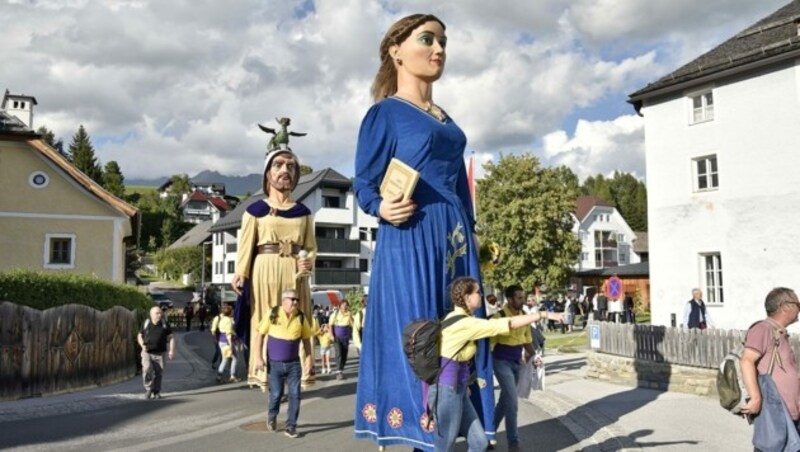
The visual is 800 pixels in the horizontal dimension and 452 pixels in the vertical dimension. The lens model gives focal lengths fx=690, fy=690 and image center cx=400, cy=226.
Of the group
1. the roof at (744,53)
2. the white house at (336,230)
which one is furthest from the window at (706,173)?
the white house at (336,230)

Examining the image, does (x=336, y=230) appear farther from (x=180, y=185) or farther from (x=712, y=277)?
(x=180, y=185)

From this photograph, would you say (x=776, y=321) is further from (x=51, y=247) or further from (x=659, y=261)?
(x=51, y=247)

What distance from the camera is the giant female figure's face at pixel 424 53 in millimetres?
5445

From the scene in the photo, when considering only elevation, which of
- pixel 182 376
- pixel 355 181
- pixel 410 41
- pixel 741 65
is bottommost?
pixel 182 376

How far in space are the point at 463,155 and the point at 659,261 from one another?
20.8 m

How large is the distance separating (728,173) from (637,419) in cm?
1573

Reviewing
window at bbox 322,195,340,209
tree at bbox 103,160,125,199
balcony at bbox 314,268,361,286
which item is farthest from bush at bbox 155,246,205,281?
balcony at bbox 314,268,361,286

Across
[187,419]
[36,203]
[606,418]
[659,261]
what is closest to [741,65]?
[659,261]

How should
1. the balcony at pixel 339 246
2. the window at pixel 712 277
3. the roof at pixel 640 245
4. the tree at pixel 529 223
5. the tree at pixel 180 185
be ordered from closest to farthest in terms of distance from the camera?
the window at pixel 712 277 < the tree at pixel 529 223 < the balcony at pixel 339 246 < the roof at pixel 640 245 < the tree at pixel 180 185

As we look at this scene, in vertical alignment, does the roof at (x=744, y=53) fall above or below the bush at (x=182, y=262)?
above

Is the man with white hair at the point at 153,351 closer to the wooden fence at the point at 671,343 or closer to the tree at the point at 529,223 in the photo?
the wooden fence at the point at 671,343

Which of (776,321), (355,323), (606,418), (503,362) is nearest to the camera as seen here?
(776,321)

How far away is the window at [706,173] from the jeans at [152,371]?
1864 cm

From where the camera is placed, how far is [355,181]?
5.27 metres
